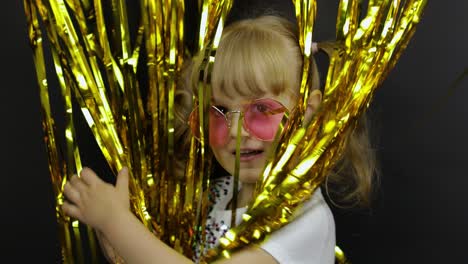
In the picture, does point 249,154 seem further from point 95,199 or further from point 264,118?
point 95,199

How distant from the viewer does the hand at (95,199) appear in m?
0.78

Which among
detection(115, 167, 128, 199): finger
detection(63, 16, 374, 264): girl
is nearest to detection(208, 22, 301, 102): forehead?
detection(63, 16, 374, 264): girl

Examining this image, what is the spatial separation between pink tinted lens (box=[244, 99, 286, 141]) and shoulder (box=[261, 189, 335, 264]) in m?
0.11

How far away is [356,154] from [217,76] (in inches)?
9.1

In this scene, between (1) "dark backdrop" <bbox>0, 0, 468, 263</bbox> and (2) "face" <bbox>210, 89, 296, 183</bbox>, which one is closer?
(2) "face" <bbox>210, 89, 296, 183</bbox>

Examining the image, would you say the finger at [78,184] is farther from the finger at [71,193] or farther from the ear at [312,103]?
the ear at [312,103]

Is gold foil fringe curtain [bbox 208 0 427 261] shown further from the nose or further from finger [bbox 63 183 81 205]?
finger [bbox 63 183 81 205]

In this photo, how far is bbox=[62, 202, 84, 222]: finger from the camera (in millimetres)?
806

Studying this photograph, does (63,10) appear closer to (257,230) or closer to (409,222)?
(257,230)

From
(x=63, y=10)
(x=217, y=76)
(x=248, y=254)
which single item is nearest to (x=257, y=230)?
(x=248, y=254)

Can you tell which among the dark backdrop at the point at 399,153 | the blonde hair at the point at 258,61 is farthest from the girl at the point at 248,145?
the dark backdrop at the point at 399,153

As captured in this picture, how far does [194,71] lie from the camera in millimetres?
856

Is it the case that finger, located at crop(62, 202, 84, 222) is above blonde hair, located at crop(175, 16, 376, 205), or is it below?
below

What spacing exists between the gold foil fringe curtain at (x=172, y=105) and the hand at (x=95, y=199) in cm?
5
